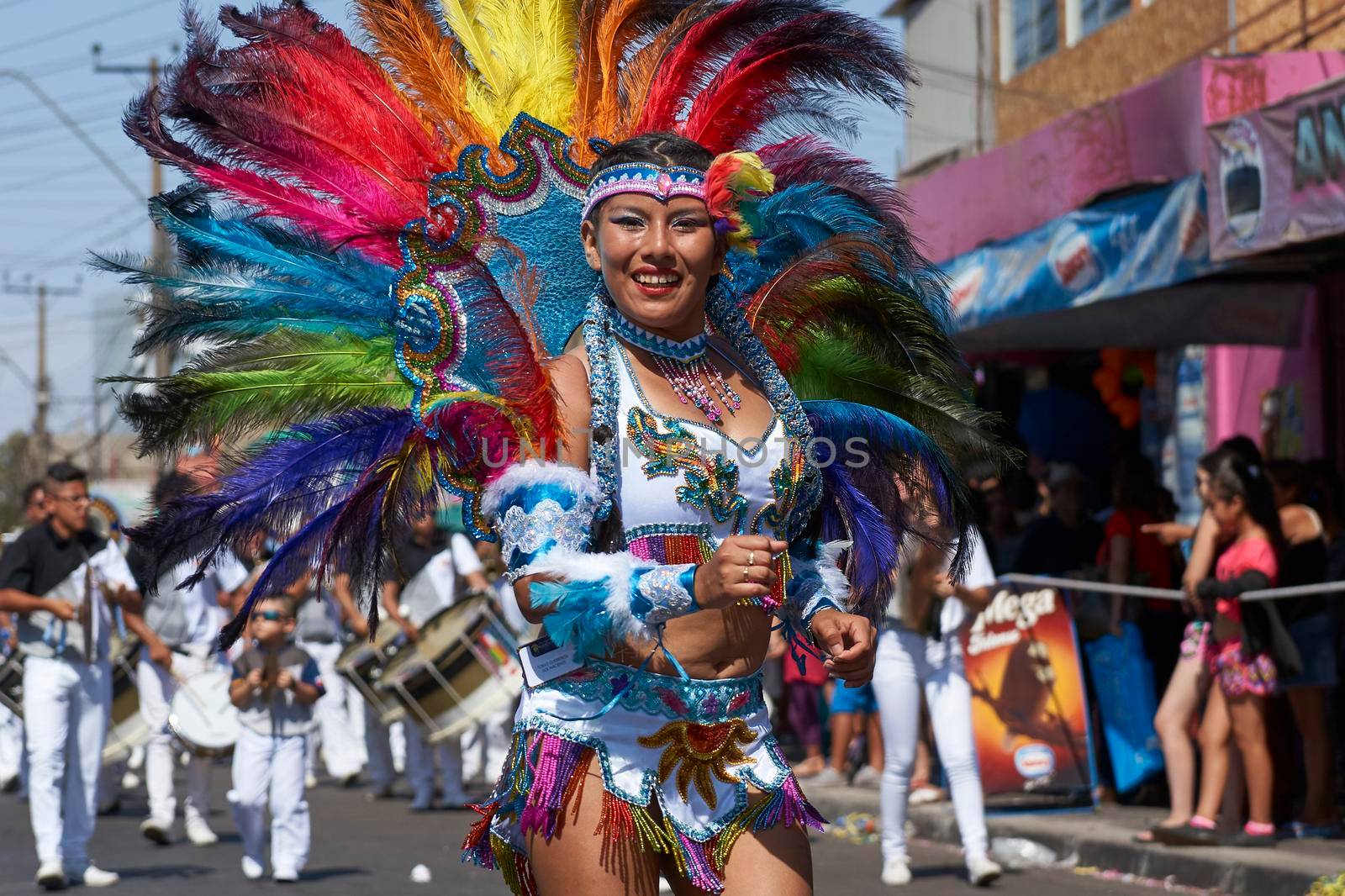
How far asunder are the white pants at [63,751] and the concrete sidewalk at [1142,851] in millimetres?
4487

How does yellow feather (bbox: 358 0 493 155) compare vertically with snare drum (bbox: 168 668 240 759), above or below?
above

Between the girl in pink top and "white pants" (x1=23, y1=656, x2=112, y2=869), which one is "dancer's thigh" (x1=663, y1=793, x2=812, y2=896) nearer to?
the girl in pink top

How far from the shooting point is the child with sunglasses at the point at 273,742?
30.5ft

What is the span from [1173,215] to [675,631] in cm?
767

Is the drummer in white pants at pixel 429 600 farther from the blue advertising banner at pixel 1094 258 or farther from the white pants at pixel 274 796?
the blue advertising banner at pixel 1094 258

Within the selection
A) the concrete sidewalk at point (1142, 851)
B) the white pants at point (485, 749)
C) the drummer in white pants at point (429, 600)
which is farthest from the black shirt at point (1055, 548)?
the white pants at point (485, 749)

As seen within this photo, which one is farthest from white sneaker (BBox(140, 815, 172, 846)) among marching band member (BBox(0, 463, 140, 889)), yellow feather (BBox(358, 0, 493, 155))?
yellow feather (BBox(358, 0, 493, 155))

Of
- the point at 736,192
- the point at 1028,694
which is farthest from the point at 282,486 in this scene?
the point at 1028,694

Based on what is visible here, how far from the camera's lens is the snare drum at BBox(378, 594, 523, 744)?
11.7 metres

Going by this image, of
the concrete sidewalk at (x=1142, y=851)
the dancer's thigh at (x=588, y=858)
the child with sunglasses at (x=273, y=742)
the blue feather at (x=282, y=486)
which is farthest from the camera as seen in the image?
the child with sunglasses at (x=273, y=742)

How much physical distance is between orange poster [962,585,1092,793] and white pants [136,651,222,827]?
4617 mm

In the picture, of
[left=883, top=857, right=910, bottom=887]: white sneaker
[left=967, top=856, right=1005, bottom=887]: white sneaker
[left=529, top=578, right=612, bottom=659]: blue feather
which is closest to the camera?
[left=529, top=578, right=612, bottom=659]: blue feather

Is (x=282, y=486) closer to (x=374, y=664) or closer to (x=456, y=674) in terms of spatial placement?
(x=456, y=674)

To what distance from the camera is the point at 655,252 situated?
12.6 feet
